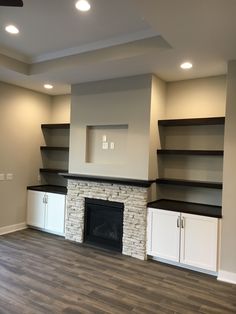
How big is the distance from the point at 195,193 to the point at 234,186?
93 centimetres

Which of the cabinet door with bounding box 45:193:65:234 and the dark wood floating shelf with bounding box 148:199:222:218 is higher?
the dark wood floating shelf with bounding box 148:199:222:218

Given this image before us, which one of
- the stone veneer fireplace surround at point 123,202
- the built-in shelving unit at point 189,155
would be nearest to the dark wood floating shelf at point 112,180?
the stone veneer fireplace surround at point 123,202

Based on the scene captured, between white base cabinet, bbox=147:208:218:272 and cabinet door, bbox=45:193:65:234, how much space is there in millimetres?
1832

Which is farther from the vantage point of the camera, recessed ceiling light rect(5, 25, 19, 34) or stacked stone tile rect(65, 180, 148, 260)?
stacked stone tile rect(65, 180, 148, 260)

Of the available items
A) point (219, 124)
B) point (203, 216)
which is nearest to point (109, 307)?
point (203, 216)

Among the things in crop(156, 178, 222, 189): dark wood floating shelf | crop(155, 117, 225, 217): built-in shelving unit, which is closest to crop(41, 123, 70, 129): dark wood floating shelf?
crop(155, 117, 225, 217): built-in shelving unit

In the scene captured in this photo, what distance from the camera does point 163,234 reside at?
403 cm

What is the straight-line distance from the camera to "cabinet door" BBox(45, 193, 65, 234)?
202 inches

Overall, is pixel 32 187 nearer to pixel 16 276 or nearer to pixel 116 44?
pixel 16 276

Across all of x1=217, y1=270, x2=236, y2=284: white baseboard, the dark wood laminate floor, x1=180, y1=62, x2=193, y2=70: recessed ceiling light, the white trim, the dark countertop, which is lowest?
the dark wood laminate floor

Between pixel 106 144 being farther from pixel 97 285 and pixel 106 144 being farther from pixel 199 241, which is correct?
pixel 97 285

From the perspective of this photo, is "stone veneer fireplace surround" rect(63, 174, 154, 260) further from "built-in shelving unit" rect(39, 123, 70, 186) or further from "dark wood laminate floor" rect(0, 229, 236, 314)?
"built-in shelving unit" rect(39, 123, 70, 186)

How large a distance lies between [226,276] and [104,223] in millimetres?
2090

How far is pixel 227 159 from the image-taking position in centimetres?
359
